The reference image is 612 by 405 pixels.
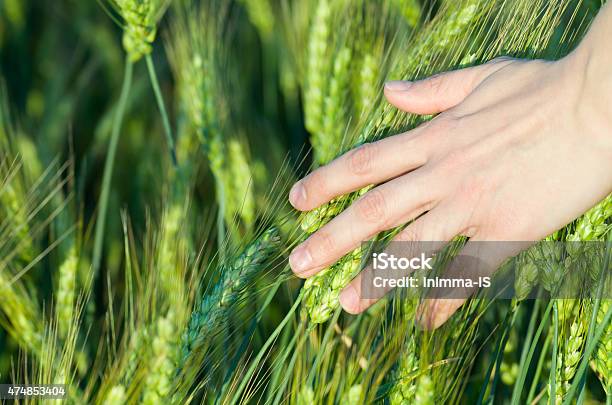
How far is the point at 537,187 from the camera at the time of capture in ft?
2.53

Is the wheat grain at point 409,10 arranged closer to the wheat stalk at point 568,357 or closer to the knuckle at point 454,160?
the knuckle at point 454,160

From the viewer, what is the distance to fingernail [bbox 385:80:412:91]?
2.75 ft

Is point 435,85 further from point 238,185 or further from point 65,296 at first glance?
point 65,296

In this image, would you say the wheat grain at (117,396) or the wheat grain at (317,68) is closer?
the wheat grain at (117,396)

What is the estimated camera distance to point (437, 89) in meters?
0.85

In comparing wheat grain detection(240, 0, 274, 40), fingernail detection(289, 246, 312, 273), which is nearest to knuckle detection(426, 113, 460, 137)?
A: fingernail detection(289, 246, 312, 273)

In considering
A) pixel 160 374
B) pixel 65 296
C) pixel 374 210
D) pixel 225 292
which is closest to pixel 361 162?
pixel 374 210

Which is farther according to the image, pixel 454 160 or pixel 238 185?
pixel 238 185

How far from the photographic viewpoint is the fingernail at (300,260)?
80 cm

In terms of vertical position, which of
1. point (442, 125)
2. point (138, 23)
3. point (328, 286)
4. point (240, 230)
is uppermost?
point (138, 23)

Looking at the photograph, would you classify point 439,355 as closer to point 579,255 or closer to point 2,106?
point 579,255

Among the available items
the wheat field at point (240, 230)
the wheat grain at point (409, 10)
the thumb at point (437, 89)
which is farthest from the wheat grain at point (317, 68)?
the thumb at point (437, 89)

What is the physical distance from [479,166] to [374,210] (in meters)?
0.13

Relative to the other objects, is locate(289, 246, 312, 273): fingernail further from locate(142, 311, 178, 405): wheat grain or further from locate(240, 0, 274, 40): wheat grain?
locate(240, 0, 274, 40): wheat grain
